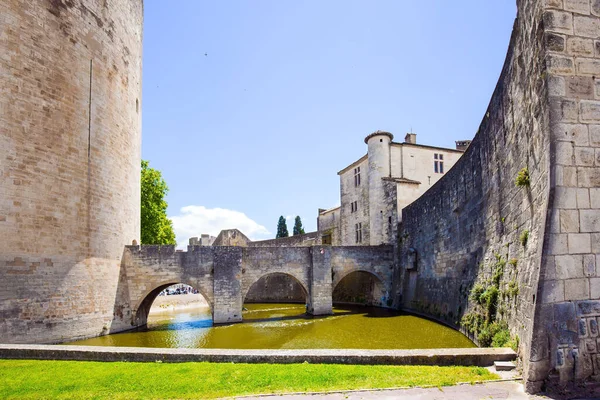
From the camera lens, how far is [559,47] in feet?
18.0

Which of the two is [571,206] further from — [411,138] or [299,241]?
[299,241]

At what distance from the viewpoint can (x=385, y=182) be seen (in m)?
26.7

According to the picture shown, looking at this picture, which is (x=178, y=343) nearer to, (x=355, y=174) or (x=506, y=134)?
(x=506, y=134)

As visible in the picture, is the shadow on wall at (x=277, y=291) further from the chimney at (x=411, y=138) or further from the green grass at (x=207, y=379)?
the green grass at (x=207, y=379)

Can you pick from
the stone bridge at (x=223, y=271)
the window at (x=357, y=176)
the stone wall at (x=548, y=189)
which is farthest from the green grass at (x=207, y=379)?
the window at (x=357, y=176)

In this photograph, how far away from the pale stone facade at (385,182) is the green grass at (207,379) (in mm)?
19210

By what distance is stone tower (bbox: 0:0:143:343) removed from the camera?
11.9 meters

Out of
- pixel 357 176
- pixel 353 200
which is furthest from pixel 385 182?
pixel 353 200

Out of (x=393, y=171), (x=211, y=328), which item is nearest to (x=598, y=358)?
(x=211, y=328)

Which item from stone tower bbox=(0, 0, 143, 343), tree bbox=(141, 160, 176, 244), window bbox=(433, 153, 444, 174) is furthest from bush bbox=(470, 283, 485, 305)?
tree bbox=(141, 160, 176, 244)

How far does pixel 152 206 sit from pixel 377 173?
15.1m

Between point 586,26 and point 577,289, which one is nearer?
point 577,289

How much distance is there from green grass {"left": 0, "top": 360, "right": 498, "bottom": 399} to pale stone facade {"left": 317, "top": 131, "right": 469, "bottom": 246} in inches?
756

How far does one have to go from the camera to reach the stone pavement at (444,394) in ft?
15.9
